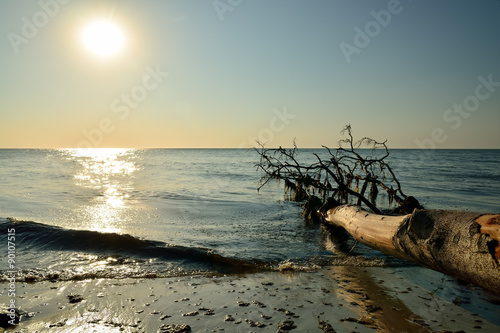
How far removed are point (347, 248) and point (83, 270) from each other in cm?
536

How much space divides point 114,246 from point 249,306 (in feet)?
12.3

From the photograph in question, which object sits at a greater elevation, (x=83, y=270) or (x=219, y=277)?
(x=83, y=270)

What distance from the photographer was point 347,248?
7281 mm

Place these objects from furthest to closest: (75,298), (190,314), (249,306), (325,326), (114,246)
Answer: (114,246), (75,298), (249,306), (190,314), (325,326)

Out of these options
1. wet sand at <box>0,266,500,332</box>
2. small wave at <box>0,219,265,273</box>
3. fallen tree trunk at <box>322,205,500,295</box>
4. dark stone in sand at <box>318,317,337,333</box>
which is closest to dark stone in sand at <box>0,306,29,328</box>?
wet sand at <box>0,266,500,332</box>

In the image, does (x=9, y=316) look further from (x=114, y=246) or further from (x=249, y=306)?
(x=114, y=246)

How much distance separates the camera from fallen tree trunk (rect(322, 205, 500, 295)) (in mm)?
2650

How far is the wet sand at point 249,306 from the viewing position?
341cm

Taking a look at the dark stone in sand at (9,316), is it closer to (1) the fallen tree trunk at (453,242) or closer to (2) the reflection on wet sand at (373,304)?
(2) the reflection on wet sand at (373,304)

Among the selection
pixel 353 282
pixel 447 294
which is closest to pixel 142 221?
pixel 353 282

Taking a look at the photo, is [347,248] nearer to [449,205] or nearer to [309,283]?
[309,283]

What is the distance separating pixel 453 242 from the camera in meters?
2.99

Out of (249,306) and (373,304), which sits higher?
(249,306)

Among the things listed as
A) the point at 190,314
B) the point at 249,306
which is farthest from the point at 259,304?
the point at 190,314
